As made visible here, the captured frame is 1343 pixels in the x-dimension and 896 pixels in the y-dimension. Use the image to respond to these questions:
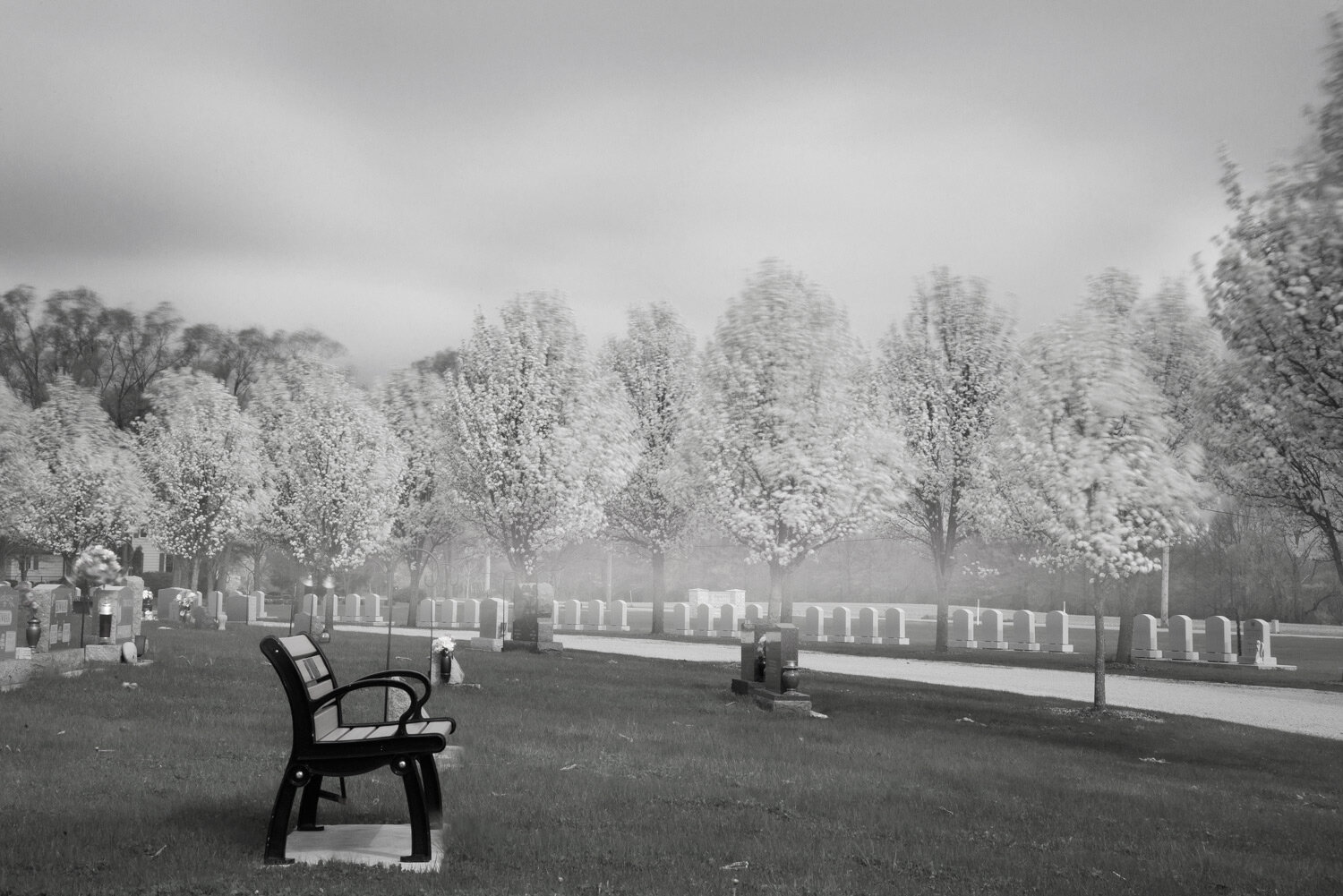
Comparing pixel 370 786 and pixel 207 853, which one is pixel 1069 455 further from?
pixel 207 853

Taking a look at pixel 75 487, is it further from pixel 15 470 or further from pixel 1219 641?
pixel 1219 641

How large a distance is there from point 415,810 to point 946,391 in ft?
79.3

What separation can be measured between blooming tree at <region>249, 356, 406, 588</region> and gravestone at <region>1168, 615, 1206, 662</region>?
74.7 feet

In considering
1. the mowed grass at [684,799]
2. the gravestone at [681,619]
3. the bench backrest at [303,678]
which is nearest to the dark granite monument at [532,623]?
the mowed grass at [684,799]

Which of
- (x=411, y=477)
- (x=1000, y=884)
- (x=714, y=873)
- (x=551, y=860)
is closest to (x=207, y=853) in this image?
(x=551, y=860)

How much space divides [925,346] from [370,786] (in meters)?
23.1

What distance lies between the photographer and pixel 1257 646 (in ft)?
86.8

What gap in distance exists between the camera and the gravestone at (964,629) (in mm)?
32562

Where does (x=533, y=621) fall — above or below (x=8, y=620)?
below

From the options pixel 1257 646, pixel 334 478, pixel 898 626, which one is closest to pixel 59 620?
pixel 334 478

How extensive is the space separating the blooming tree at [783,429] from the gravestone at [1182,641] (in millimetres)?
10885

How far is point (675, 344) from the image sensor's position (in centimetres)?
3325

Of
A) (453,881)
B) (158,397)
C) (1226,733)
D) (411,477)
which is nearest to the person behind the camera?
(453,881)

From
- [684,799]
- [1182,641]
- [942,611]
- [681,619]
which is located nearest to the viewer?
[684,799]
